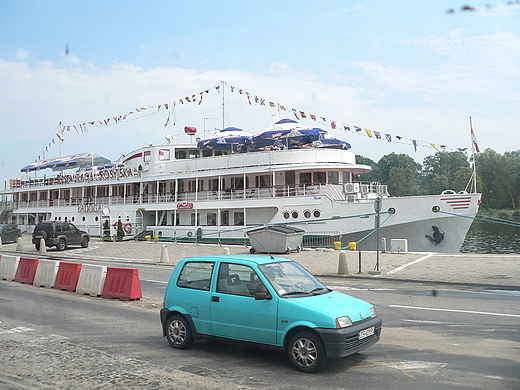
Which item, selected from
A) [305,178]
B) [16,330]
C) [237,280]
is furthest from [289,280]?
[305,178]

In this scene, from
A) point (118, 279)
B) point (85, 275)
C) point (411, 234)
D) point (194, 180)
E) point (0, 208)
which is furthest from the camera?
point (0, 208)

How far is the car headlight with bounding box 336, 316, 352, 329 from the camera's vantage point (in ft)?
19.2

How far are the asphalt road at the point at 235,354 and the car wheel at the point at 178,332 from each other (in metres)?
0.13

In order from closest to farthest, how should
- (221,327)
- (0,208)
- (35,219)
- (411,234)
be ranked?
(221,327) → (411,234) → (35,219) → (0,208)

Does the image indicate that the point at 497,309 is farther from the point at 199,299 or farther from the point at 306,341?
the point at 199,299

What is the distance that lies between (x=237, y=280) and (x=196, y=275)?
764mm

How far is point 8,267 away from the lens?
1606 cm

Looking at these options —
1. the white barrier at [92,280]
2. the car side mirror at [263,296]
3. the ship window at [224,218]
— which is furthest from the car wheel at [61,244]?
the car side mirror at [263,296]

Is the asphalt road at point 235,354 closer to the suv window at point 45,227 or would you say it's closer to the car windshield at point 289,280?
the car windshield at point 289,280

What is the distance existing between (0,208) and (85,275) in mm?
47552

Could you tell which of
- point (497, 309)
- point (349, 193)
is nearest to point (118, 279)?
point (497, 309)

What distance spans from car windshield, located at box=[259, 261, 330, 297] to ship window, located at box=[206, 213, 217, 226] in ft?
82.8

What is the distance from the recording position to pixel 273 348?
245 inches

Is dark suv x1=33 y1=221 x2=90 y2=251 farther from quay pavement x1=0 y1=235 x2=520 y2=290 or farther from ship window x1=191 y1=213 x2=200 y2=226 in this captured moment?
ship window x1=191 y1=213 x2=200 y2=226
